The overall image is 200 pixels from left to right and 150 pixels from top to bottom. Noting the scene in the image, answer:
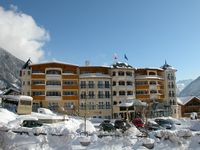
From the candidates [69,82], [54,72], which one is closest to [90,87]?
[69,82]

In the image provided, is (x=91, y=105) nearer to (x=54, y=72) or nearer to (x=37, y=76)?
Answer: (x=54, y=72)

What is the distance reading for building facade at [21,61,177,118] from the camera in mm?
74312

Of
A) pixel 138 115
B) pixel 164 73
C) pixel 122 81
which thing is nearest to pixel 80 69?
pixel 122 81

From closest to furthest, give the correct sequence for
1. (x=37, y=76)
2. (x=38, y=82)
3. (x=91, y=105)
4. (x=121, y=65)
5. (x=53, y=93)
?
1. (x=37, y=76)
2. (x=38, y=82)
3. (x=53, y=93)
4. (x=91, y=105)
5. (x=121, y=65)

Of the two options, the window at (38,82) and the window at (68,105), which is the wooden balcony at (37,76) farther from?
the window at (68,105)

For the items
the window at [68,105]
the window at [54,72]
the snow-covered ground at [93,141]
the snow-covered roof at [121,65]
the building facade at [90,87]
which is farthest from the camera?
the snow-covered roof at [121,65]

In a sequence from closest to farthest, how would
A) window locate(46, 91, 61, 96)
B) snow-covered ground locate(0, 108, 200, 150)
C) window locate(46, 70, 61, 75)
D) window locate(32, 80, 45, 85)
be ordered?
snow-covered ground locate(0, 108, 200, 150)
window locate(32, 80, 45, 85)
window locate(46, 91, 61, 96)
window locate(46, 70, 61, 75)

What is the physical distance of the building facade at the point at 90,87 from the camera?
74.3 metres

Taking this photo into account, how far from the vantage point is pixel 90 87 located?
253 feet

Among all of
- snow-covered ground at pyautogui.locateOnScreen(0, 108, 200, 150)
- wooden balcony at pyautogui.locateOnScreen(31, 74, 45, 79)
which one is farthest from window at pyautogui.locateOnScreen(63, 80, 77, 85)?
snow-covered ground at pyautogui.locateOnScreen(0, 108, 200, 150)

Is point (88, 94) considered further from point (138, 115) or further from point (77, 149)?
point (77, 149)

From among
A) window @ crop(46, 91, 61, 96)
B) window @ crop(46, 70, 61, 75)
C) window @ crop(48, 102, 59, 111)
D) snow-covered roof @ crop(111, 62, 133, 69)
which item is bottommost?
window @ crop(48, 102, 59, 111)

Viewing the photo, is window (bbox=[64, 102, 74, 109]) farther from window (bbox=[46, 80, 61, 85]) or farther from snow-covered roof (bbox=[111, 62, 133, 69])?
snow-covered roof (bbox=[111, 62, 133, 69])

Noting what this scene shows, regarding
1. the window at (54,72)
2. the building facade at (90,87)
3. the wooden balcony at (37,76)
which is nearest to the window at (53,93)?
the building facade at (90,87)
